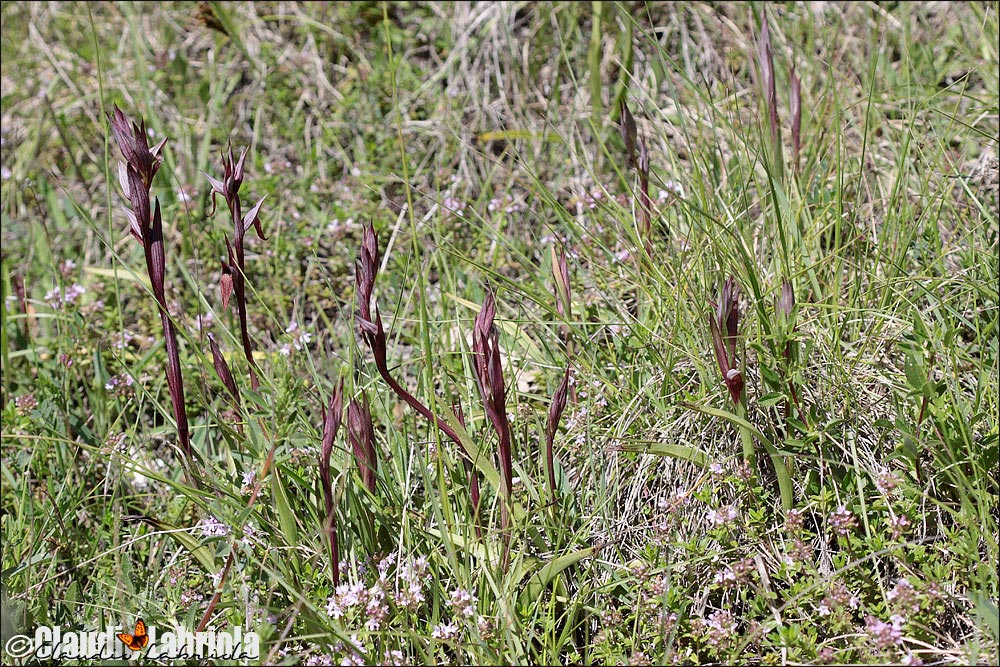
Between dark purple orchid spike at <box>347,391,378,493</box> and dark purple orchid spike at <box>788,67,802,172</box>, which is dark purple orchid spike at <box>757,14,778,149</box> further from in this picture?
dark purple orchid spike at <box>347,391,378,493</box>

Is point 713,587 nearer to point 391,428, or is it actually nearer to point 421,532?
point 421,532

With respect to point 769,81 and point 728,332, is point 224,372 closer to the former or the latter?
point 728,332

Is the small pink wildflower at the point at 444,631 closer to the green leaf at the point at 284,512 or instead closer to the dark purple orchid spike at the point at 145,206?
the green leaf at the point at 284,512

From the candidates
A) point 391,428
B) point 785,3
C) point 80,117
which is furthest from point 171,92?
point 785,3

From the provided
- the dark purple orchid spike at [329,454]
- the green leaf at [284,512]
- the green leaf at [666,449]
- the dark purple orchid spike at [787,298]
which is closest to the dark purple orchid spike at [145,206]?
the green leaf at [284,512]

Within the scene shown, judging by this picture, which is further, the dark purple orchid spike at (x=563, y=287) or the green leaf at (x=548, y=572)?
the dark purple orchid spike at (x=563, y=287)

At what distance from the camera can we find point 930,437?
5.82ft

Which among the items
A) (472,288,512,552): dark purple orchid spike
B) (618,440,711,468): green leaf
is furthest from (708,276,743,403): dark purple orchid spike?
(472,288,512,552): dark purple orchid spike

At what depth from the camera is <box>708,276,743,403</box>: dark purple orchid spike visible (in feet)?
5.42

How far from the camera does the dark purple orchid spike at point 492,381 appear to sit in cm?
155

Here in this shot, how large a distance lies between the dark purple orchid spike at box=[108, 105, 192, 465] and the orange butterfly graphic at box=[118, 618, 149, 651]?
1.08 feet

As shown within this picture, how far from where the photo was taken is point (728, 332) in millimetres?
1711

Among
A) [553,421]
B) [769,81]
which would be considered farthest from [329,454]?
[769,81]

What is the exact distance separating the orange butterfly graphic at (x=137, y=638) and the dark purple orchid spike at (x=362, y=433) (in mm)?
527
